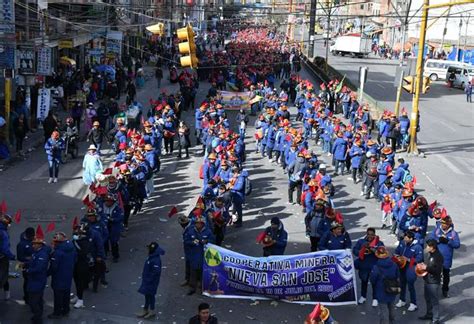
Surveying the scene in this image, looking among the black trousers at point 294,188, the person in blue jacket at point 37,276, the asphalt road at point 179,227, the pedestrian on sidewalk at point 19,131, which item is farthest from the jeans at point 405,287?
the pedestrian on sidewalk at point 19,131

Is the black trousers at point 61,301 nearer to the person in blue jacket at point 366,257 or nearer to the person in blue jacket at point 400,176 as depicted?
the person in blue jacket at point 366,257

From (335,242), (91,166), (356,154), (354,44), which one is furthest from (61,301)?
(354,44)

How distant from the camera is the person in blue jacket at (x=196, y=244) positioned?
38.2ft

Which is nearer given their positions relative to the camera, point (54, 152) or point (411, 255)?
point (411, 255)

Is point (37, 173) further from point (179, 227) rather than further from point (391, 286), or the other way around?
Answer: point (391, 286)

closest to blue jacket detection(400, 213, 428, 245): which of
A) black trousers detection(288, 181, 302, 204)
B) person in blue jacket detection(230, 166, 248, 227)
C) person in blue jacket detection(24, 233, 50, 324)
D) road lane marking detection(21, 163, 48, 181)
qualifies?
person in blue jacket detection(230, 166, 248, 227)

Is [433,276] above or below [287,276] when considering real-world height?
above

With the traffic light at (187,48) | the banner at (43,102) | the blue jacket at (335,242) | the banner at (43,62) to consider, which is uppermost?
the traffic light at (187,48)

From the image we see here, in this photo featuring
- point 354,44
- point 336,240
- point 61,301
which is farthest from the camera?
point 354,44

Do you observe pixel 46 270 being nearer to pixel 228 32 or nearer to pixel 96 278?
pixel 96 278

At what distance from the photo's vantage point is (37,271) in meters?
10.2

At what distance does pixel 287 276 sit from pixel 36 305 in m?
3.94

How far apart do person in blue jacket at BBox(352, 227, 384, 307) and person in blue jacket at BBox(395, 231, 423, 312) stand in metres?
0.47

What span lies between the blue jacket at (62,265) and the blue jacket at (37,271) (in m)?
0.15
